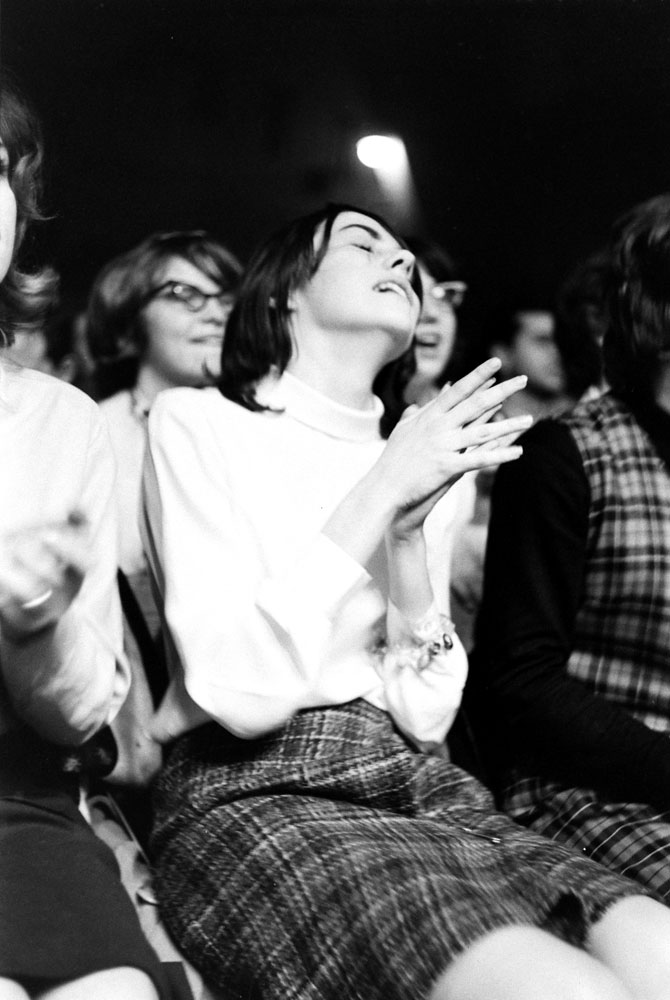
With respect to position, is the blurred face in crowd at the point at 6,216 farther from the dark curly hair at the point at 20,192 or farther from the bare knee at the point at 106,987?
the bare knee at the point at 106,987

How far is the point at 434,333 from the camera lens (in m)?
1.27

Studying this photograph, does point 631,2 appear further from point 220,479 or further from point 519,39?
point 220,479

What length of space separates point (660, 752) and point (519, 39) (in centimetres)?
84

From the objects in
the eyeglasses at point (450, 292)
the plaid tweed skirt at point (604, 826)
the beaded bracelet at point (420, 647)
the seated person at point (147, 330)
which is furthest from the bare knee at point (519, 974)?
the eyeglasses at point (450, 292)

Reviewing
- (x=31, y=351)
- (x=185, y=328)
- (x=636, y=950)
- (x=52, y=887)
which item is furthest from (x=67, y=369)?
(x=636, y=950)

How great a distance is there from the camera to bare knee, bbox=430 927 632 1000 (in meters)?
0.79

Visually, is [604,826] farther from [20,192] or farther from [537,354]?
[20,192]

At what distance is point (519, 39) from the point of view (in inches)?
48.9

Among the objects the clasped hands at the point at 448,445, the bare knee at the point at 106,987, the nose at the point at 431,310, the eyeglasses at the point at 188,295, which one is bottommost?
the bare knee at the point at 106,987

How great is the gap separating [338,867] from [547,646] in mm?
385

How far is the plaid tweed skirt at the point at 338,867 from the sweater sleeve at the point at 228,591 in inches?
2.1

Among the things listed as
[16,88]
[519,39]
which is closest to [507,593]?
[519,39]

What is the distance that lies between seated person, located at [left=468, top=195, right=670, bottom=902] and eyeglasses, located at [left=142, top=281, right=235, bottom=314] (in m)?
0.39

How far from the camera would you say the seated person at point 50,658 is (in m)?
0.86
